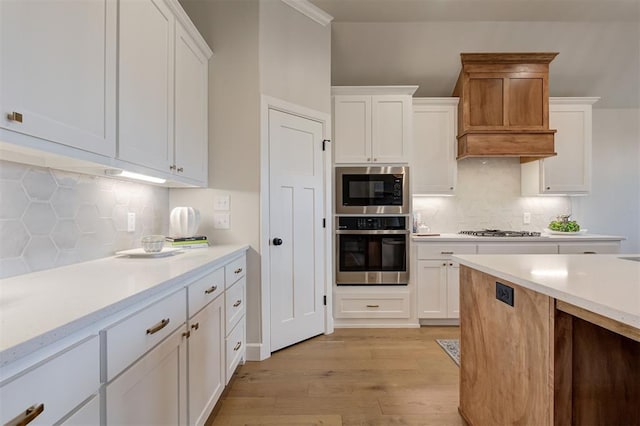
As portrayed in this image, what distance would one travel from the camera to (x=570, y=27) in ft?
10.7

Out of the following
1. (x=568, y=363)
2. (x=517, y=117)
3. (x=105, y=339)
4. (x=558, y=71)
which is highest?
(x=558, y=71)

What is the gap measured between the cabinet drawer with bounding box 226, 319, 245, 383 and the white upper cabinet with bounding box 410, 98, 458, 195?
2.37 metres

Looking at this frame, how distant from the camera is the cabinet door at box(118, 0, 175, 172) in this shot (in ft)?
4.37

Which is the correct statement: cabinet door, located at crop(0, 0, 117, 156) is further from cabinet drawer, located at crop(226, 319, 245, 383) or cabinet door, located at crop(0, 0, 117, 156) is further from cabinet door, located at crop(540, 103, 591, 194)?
cabinet door, located at crop(540, 103, 591, 194)

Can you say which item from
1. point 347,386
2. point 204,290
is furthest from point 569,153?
point 204,290

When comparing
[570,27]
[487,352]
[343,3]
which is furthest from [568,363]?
[570,27]

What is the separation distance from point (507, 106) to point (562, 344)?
298 cm

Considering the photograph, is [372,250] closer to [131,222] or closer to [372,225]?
[372,225]

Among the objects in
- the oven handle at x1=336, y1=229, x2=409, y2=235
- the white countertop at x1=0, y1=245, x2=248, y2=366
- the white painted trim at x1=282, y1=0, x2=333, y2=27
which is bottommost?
the white countertop at x1=0, y1=245, x2=248, y2=366

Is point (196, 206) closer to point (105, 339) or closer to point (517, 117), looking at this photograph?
point (105, 339)

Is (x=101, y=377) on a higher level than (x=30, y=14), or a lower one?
lower

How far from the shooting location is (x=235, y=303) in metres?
2.02

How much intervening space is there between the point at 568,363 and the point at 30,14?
211 cm

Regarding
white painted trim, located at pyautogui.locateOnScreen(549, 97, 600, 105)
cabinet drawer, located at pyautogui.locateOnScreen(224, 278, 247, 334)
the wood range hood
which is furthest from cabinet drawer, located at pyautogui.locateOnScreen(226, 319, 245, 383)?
white painted trim, located at pyautogui.locateOnScreen(549, 97, 600, 105)
